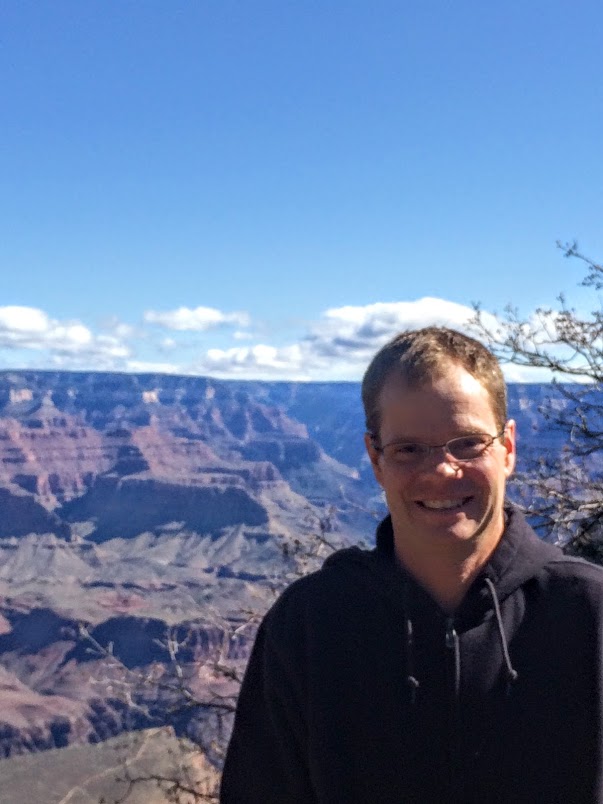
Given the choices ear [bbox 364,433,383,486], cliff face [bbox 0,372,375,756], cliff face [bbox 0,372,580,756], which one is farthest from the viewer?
cliff face [bbox 0,372,375,756]

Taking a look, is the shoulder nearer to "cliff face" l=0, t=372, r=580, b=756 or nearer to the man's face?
the man's face

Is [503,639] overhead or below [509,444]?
below

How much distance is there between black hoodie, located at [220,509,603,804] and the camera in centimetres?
177

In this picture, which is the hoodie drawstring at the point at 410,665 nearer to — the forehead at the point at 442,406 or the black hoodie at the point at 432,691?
the black hoodie at the point at 432,691

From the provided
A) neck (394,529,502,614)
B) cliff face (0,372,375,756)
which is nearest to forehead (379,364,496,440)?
neck (394,529,502,614)

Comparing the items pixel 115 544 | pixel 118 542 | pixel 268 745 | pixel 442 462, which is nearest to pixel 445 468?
pixel 442 462

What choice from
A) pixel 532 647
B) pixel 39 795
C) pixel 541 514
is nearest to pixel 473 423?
pixel 532 647

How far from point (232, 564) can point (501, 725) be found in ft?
408

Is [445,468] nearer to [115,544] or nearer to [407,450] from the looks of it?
[407,450]

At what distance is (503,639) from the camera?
5.89 ft

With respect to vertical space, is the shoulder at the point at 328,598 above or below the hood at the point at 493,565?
below

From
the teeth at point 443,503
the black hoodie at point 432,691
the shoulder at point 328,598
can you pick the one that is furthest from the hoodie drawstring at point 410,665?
the teeth at point 443,503

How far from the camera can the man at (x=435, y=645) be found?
1.78m

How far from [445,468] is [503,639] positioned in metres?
0.36
